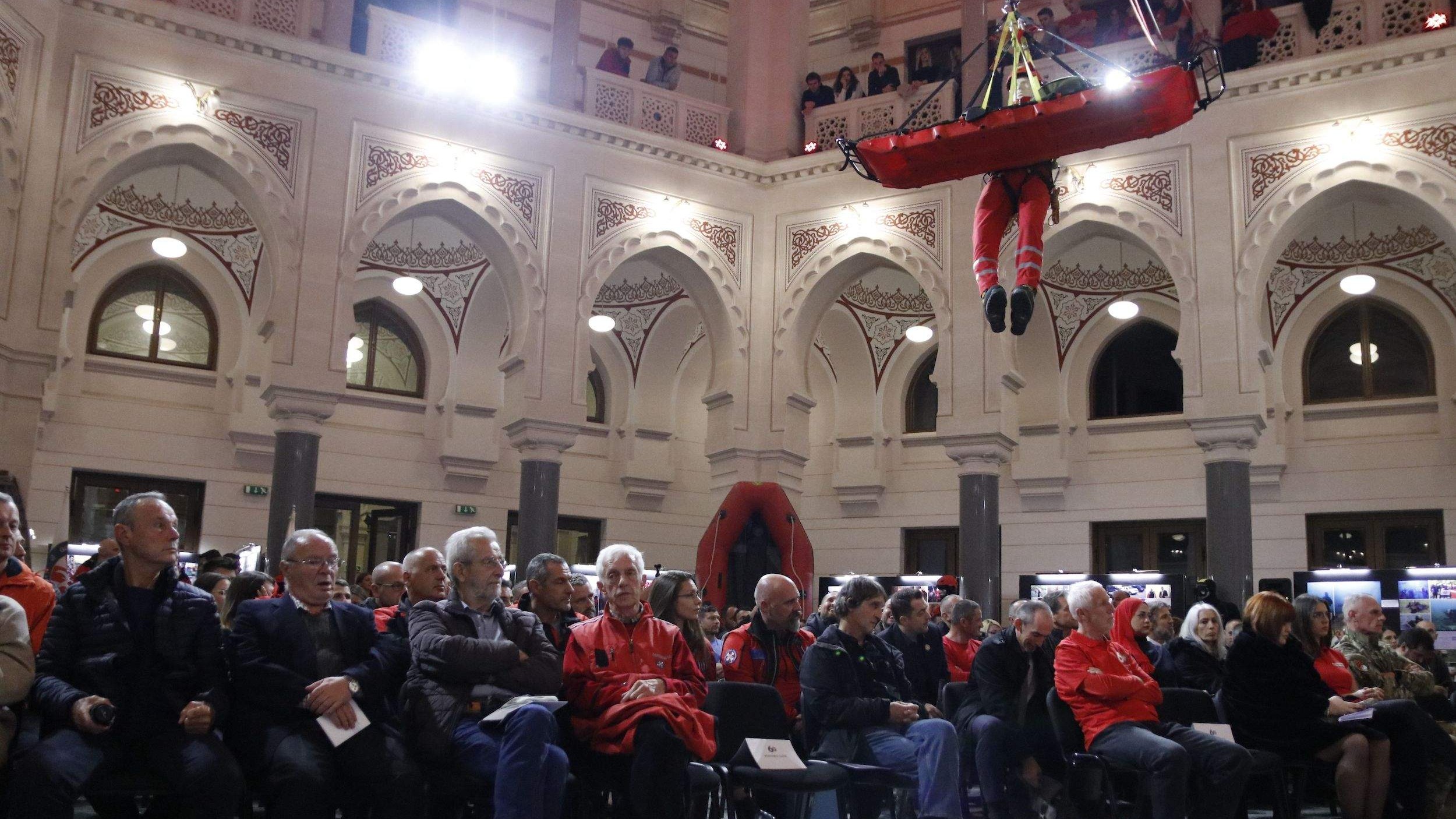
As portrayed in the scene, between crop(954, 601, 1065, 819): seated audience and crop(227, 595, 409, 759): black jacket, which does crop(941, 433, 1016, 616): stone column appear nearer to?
crop(954, 601, 1065, 819): seated audience

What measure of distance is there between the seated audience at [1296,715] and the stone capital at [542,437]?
718 cm

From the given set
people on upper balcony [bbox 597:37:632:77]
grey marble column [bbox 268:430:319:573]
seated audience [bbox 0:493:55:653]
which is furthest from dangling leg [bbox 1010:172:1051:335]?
people on upper balcony [bbox 597:37:632:77]

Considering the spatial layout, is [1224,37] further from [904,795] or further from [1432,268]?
[904,795]

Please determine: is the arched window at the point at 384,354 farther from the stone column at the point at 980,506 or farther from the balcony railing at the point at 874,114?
the stone column at the point at 980,506

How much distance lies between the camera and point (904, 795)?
5254 millimetres

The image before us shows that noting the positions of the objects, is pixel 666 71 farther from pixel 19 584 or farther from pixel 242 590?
pixel 19 584

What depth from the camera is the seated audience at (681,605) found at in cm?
520

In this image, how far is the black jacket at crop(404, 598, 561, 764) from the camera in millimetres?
4324

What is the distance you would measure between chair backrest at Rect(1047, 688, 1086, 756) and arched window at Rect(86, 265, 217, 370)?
1057cm

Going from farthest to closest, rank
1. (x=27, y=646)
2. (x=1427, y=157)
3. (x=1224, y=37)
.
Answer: (x=1224, y=37)
(x=1427, y=157)
(x=27, y=646)

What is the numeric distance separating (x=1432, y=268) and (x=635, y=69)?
9.60 meters

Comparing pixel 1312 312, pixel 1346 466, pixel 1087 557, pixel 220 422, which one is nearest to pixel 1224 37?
pixel 1312 312

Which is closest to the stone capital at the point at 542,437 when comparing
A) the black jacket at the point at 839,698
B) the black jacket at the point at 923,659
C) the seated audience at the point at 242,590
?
the black jacket at the point at 923,659

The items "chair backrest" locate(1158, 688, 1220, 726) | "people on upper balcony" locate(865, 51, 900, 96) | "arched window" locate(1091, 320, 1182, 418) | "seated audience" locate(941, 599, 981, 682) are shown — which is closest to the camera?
"chair backrest" locate(1158, 688, 1220, 726)
